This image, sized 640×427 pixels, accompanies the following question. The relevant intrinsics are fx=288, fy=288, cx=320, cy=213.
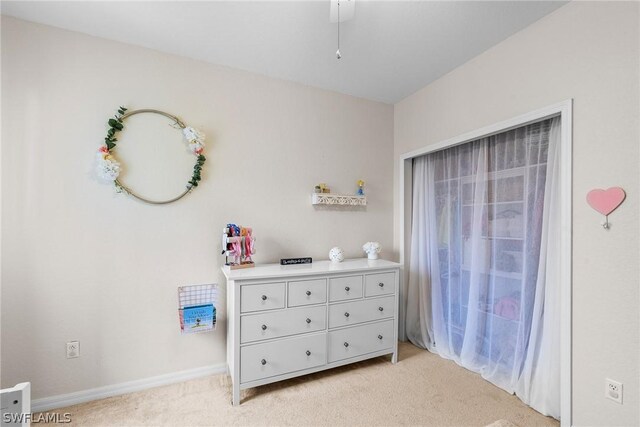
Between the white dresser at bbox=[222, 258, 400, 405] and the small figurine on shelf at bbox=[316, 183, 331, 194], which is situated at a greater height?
the small figurine on shelf at bbox=[316, 183, 331, 194]

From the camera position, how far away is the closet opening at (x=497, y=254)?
1.87 m

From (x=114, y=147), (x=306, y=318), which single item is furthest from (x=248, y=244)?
(x=114, y=147)

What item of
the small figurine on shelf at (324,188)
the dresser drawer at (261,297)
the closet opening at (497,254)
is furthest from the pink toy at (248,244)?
the closet opening at (497,254)

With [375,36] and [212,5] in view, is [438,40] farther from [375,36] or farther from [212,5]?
[212,5]

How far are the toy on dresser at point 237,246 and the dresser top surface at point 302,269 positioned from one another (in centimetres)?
7

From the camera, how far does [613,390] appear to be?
5.04 ft

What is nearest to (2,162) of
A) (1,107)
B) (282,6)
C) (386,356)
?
(1,107)

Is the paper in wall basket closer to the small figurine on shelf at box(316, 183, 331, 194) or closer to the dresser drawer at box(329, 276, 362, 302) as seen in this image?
the dresser drawer at box(329, 276, 362, 302)

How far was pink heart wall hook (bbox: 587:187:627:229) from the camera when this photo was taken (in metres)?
1.52

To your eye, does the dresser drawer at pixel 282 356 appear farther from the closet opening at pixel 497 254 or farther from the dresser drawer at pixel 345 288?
the closet opening at pixel 497 254

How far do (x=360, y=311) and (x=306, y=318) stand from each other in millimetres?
497

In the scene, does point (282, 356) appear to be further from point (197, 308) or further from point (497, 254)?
point (497, 254)

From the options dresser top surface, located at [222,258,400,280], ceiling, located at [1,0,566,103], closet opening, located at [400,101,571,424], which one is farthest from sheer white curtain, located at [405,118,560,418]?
ceiling, located at [1,0,566,103]

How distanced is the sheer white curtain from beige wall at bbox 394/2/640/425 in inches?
8.2
